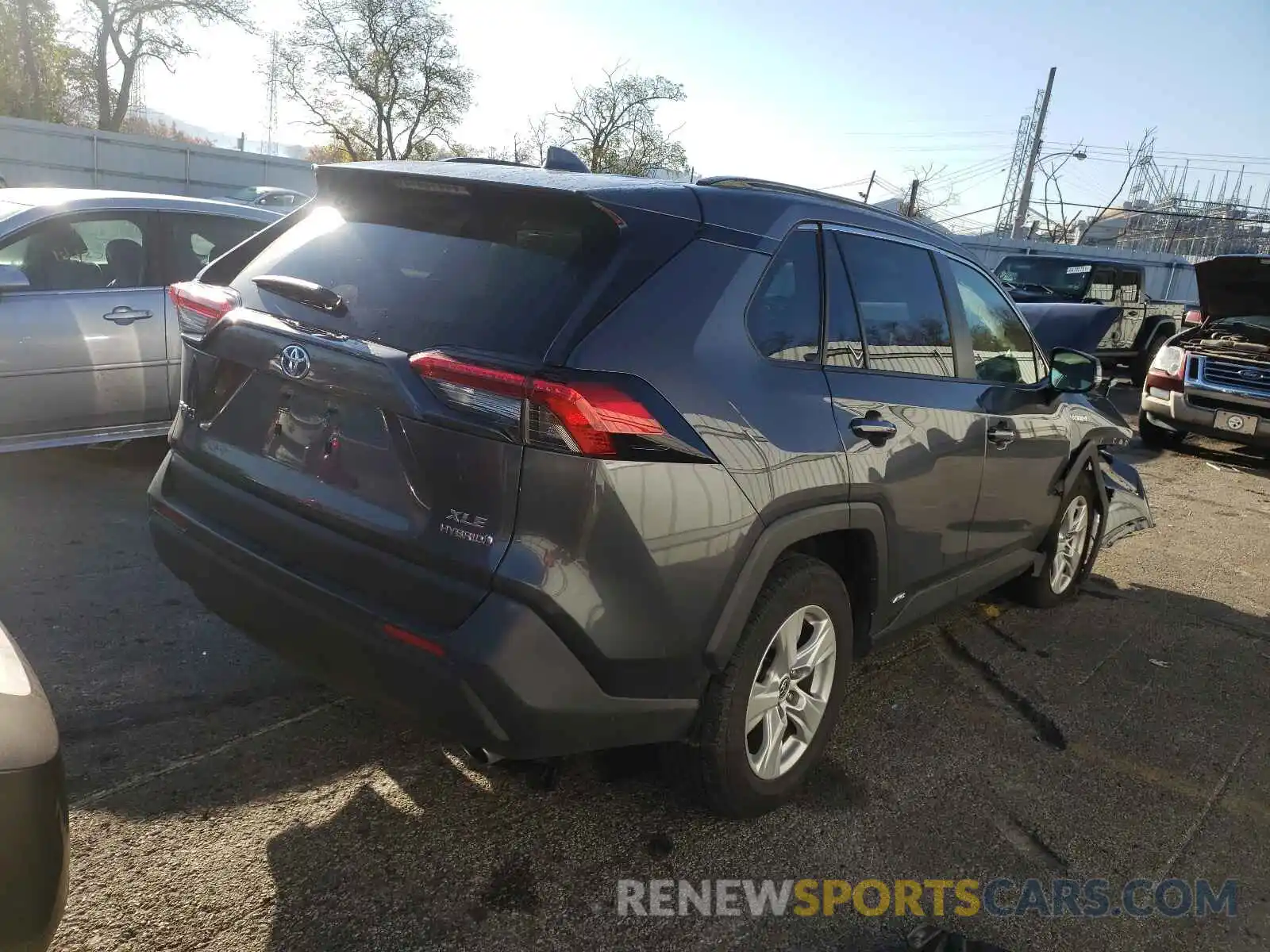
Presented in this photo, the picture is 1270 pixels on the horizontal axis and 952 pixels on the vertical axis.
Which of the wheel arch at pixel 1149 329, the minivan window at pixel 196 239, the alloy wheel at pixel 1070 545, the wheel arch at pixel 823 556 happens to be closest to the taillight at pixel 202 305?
the wheel arch at pixel 823 556

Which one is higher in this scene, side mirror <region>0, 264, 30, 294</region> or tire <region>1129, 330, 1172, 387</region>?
side mirror <region>0, 264, 30, 294</region>

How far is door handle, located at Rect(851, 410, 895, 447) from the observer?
2.89 meters

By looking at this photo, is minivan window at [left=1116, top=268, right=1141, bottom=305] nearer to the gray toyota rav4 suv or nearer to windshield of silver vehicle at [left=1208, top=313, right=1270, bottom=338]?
windshield of silver vehicle at [left=1208, top=313, right=1270, bottom=338]

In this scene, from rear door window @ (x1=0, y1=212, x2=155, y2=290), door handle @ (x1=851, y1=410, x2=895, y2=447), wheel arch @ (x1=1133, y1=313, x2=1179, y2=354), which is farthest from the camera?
wheel arch @ (x1=1133, y1=313, x2=1179, y2=354)

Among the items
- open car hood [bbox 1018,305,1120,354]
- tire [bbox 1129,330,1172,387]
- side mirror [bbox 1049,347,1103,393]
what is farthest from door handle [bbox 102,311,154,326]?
tire [bbox 1129,330,1172,387]

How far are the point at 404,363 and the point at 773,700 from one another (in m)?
1.47

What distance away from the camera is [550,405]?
2.09 meters

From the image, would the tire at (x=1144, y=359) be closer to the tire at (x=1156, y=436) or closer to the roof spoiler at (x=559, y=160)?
the tire at (x=1156, y=436)

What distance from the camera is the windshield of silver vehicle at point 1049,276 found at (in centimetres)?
1469

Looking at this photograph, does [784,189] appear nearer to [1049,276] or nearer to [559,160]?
[559,160]

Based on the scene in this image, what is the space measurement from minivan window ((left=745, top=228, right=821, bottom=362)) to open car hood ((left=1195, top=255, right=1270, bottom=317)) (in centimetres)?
816

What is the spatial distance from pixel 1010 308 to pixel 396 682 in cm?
328

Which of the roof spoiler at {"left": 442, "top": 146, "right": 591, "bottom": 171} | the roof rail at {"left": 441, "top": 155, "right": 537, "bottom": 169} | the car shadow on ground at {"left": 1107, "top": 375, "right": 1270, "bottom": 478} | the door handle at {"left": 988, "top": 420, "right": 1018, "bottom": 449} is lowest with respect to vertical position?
the car shadow on ground at {"left": 1107, "top": 375, "right": 1270, "bottom": 478}

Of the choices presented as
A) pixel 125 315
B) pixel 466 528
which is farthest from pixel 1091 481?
pixel 125 315
